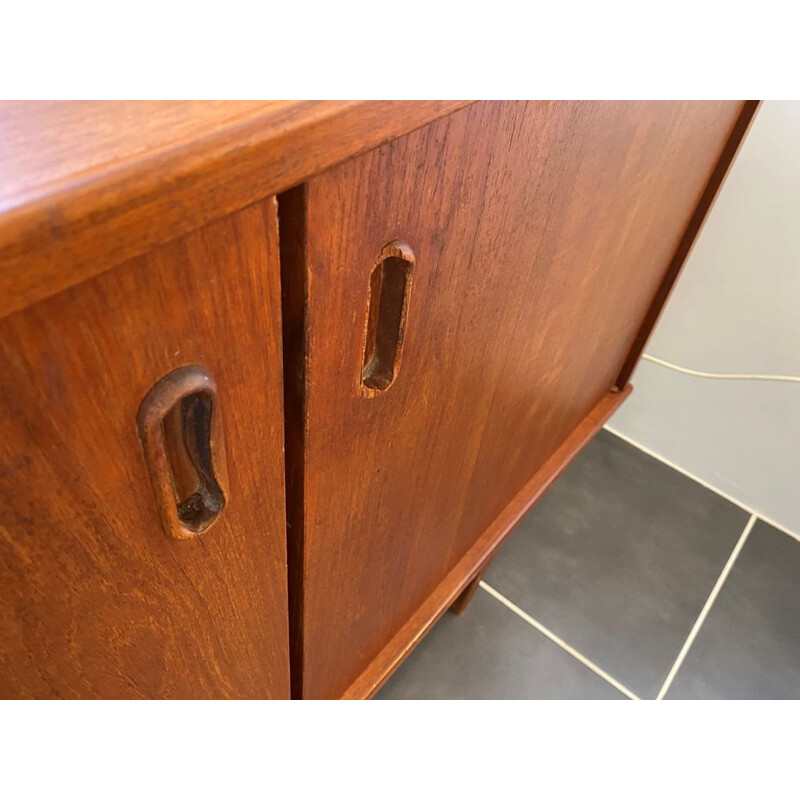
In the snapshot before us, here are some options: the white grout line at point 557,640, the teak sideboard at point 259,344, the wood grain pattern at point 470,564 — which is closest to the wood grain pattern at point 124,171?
the teak sideboard at point 259,344

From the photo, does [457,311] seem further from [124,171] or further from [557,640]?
[557,640]

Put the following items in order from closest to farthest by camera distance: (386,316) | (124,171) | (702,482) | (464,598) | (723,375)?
(124,171)
(386,316)
(464,598)
(723,375)
(702,482)

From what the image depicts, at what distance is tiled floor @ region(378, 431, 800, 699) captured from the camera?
3.07 ft

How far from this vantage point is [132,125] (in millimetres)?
187

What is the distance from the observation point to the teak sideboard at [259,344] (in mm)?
189

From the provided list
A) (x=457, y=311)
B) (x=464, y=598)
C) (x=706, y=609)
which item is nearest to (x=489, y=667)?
(x=464, y=598)

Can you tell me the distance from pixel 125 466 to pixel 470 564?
A: 54 cm

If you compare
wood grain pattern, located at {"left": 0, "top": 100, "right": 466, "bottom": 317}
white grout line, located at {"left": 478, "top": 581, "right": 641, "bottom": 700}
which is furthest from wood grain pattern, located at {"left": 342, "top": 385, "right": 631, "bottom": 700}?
wood grain pattern, located at {"left": 0, "top": 100, "right": 466, "bottom": 317}

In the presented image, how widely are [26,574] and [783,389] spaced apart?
1.02 m

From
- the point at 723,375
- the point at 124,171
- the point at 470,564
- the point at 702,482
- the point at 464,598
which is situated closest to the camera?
the point at 124,171

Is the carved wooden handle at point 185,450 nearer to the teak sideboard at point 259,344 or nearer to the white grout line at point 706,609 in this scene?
the teak sideboard at point 259,344

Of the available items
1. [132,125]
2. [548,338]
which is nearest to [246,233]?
[132,125]

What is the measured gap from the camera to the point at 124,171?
0.17 m
